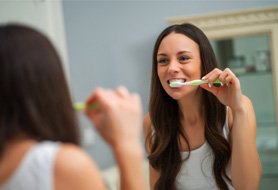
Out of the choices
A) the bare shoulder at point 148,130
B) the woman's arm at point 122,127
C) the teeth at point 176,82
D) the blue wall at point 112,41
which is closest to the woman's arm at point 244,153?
the teeth at point 176,82

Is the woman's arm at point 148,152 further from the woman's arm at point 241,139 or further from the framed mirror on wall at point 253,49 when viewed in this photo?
the framed mirror on wall at point 253,49

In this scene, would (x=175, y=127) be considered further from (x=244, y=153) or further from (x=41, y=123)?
(x=41, y=123)

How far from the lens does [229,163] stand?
2.70ft

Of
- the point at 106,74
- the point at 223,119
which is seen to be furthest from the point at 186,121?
the point at 106,74

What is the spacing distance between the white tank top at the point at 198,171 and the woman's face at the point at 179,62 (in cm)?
15

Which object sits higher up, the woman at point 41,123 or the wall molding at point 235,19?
the wall molding at point 235,19

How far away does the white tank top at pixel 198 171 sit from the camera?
82 centimetres

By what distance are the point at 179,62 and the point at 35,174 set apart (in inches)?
22.0

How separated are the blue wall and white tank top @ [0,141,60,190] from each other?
47.1 inches

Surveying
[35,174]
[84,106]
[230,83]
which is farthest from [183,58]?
[35,174]

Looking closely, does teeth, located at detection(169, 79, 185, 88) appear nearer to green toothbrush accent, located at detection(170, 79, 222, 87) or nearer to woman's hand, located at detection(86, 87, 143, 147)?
green toothbrush accent, located at detection(170, 79, 222, 87)

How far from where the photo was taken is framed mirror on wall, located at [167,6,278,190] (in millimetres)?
1297

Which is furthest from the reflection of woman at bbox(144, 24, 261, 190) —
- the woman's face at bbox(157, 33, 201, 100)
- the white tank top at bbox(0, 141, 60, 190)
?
the white tank top at bbox(0, 141, 60, 190)

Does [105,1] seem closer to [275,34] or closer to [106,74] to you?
[106,74]
